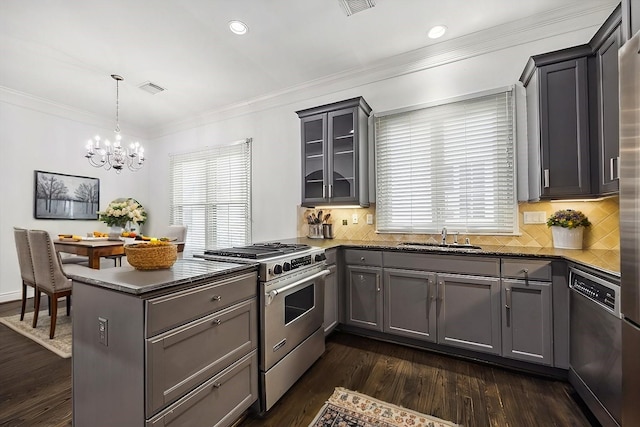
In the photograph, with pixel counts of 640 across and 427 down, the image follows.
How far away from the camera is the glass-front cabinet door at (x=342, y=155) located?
10.1 feet

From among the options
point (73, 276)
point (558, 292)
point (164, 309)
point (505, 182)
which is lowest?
point (558, 292)

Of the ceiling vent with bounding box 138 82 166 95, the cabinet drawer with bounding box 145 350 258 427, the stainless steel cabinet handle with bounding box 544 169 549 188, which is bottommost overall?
the cabinet drawer with bounding box 145 350 258 427

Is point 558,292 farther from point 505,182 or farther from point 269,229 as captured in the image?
point 269,229

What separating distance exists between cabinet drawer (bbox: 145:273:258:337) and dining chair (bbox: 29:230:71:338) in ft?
8.02

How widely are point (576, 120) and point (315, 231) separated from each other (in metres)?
2.65

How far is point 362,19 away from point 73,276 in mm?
2883

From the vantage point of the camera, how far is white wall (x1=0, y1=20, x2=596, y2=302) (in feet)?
9.82

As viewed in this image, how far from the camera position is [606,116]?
1.89 meters

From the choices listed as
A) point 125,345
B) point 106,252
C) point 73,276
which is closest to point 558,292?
point 125,345

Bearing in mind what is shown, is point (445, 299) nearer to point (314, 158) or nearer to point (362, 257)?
point (362, 257)

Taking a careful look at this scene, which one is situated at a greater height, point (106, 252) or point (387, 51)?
point (387, 51)

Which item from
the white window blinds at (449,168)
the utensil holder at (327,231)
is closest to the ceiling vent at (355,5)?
the white window blinds at (449,168)

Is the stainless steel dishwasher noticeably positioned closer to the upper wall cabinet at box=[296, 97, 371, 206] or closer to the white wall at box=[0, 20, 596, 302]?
the upper wall cabinet at box=[296, 97, 371, 206]

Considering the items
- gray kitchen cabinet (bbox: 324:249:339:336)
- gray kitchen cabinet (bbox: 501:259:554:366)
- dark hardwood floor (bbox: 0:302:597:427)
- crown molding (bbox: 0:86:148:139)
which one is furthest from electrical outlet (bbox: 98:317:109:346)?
crown molding (bbox: 0:86:148:139)
